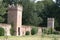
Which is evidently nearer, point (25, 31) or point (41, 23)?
point (25, 31)

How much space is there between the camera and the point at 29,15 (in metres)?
57.0

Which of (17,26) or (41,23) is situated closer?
(17,26)

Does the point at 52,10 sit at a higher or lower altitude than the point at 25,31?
higher

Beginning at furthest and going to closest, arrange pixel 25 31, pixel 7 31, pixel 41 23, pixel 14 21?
pixel 41 23, pixel 25 31, pixel 14 21, pixel 7 31

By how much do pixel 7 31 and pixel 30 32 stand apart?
9535 mm

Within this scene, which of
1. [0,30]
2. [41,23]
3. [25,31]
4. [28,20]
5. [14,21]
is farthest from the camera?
[41,23]

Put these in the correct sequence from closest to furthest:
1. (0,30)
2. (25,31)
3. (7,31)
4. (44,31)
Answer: (0,30)
(7,31)
(25,31)
(44,31)

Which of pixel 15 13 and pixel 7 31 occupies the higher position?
pixel 15 13

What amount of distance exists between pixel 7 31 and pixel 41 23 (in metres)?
29.7

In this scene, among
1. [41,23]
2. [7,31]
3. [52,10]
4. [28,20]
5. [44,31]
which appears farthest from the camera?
[52,10]

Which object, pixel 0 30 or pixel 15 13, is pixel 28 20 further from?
pixel 0 30

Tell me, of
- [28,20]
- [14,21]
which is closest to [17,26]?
[14,21]

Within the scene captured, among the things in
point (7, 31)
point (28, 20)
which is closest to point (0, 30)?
point (7, 31)

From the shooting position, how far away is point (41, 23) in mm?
64250
